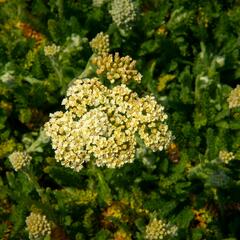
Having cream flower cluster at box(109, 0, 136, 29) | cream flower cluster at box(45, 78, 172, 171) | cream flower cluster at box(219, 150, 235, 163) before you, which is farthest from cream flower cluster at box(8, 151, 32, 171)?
cream flower cluster at box(109, 0, 136, 29)

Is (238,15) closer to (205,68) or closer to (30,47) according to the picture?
(205,68)

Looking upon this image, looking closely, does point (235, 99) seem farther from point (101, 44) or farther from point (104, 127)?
point (104, 127)

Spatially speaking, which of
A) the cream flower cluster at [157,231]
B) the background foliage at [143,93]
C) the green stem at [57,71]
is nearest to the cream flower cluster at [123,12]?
the background foliage at [143,93]

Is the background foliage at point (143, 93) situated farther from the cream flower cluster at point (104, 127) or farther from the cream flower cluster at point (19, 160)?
the cream flower cluster at point (104, 127)

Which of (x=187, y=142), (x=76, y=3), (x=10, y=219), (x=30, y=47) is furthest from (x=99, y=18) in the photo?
(x=10, y=219)

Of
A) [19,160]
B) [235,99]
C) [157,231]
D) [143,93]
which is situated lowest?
[157,231]

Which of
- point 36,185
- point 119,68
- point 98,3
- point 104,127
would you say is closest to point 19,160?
point 36,185
